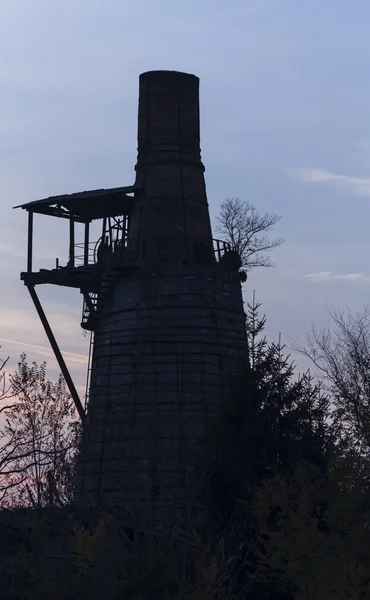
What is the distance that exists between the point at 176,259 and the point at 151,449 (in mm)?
6760

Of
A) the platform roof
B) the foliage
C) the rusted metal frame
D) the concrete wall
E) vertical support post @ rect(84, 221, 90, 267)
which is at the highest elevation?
the platform roof

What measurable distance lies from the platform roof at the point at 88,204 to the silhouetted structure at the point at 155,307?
58mm

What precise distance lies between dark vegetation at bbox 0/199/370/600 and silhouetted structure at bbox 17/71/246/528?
2.95 meters

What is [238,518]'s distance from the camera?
26.7m

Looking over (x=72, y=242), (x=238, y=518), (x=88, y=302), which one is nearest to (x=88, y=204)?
(x=72, y=242)

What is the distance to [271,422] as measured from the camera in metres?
28.2

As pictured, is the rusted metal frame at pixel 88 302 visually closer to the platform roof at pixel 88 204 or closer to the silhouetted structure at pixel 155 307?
the silhouetted structure at pixel 155 307

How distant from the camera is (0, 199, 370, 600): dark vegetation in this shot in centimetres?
1988

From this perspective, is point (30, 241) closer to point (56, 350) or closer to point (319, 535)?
point (56, 350)

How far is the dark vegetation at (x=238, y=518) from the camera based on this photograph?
19875 millimetres

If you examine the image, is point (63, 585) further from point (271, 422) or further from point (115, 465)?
point (115, 465)

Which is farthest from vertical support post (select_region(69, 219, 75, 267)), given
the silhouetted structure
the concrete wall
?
the concrete wall

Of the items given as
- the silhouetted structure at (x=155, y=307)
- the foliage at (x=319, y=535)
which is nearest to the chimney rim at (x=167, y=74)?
the silhouetted structure at (x=155, y=307)

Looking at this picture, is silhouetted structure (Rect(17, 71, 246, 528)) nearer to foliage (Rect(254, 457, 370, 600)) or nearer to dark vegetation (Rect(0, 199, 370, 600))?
dark vegetation (Rect(0, 199, 370, 600))
